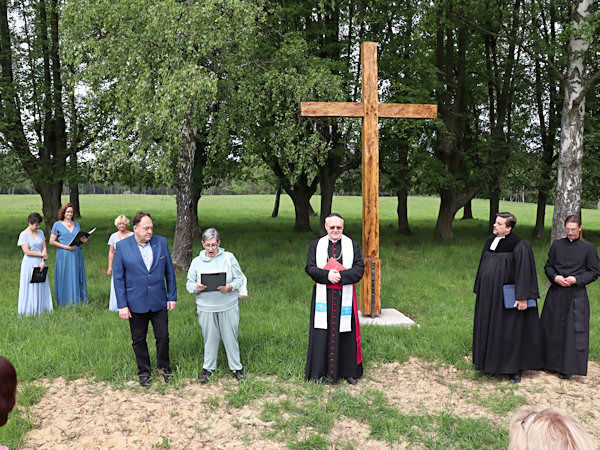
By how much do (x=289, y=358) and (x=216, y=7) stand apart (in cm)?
646

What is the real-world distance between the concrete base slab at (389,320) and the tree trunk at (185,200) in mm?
4869

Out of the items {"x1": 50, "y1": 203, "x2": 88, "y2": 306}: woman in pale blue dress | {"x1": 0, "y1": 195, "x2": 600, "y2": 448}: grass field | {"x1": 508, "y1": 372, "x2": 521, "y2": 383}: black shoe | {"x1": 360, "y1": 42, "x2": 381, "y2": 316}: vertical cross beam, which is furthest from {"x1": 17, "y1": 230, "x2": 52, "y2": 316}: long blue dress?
{"x1": 508, "y1": 372, "x2": 521, "y2": 383}: black shoe

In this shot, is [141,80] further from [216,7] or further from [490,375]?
[490,375]

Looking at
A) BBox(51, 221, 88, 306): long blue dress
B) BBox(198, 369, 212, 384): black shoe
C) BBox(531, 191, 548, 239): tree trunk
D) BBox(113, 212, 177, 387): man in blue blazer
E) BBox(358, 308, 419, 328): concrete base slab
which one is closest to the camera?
BBox(113, 212, 177, 387): man in blue blazer

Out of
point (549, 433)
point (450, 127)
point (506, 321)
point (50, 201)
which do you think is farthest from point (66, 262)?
point (450, 127)

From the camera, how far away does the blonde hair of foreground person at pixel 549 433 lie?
1.58m

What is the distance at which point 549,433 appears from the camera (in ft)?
5.27

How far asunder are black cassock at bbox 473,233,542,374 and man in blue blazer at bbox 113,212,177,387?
3.53 meters

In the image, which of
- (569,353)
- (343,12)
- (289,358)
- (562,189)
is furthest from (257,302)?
(343,12)

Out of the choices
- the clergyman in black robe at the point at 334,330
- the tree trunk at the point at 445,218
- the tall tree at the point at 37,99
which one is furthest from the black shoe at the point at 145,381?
the tree trunk at the point at 445,218

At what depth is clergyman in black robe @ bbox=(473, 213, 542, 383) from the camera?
5.34m

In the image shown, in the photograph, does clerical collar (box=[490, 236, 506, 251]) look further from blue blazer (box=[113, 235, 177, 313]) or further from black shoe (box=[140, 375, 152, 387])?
black shoe (box=[140, 375, 152, 387])

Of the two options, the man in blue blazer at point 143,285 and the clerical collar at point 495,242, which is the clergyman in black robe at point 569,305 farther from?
the man in blue blazer at point 143,285

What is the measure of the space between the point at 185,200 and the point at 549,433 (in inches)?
379
